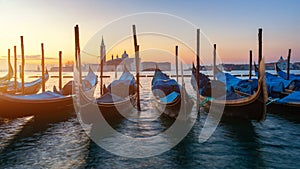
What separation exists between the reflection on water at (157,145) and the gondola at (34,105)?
1.77 feet

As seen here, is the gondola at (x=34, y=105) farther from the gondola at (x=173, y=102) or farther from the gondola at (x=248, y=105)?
the gondola at (x=248, y=105)

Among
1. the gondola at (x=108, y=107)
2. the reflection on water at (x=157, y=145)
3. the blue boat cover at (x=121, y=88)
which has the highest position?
the blue boat cover at (x=121, y=88)

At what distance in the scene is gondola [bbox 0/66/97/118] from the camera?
1025cm

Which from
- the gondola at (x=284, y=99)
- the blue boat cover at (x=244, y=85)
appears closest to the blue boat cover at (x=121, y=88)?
the blue boat cover at (x=244, y=85)

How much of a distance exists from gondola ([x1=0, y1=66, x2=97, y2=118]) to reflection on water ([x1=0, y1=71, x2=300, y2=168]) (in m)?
0.54

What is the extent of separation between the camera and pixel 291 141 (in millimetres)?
7590

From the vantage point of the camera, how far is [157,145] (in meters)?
7.36

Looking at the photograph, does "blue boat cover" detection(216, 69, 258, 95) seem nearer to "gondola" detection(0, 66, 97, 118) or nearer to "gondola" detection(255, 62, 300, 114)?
"gondola" detection(255, 62, 300, 114)

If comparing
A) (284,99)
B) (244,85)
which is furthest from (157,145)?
(244,85)

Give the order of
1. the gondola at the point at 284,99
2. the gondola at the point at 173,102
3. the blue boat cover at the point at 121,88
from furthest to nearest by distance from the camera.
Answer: the blue boat cover at the point at 121,88, the gondola at the point at 284,99, the gondola at the point at 173,102

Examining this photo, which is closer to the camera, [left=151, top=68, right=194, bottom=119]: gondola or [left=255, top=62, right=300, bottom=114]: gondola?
[left=151, top=68, right=194, bottom=119]: gondola

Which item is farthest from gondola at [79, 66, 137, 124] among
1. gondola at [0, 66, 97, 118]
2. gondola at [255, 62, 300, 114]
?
gondola at [255, 62, 300, 114]

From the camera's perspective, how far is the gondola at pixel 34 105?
1025 centimetres

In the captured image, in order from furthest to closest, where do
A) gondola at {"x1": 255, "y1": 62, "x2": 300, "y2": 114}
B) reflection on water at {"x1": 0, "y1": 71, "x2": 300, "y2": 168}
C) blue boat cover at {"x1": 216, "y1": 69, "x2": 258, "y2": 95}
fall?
blue boat cover at {"x1": 216, "y1": 69, "x2": 258, "y2": 95} < gondola at {"x1": 255, "y1": 62, "x2": 300, "y2": 114} < reflection on water at {"x1": 0, "y1": 71, "x2": 300, "y2": 168}
